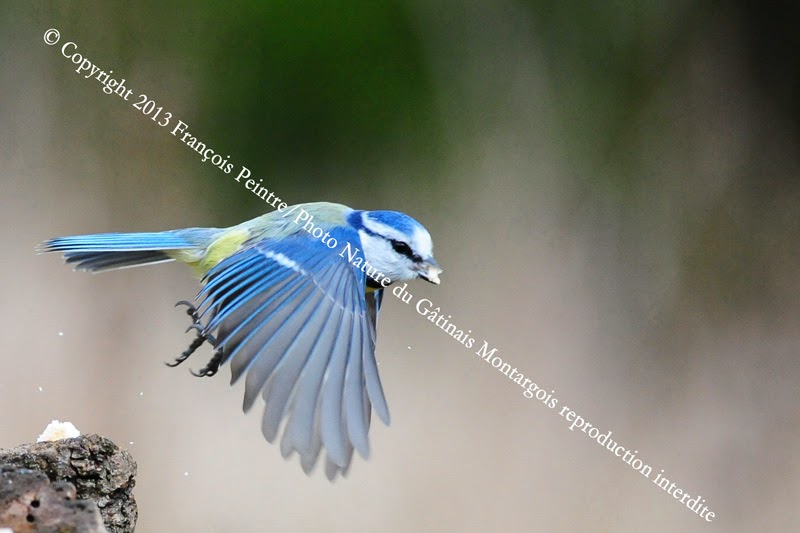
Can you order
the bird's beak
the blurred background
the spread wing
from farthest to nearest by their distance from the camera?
the blurred background, the bird's beak, the spread wing

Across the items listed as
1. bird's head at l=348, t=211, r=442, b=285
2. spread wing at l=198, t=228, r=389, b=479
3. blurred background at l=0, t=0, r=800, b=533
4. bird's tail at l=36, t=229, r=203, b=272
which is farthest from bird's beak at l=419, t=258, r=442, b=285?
blurred background at l=0, t=0, r=800, b=533

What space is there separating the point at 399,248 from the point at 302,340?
17.1 inches

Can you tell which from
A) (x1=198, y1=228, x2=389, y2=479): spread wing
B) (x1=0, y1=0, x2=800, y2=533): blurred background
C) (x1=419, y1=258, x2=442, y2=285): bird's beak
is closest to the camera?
(x1=198, y1=228, x2=389, y2=479): spread wing

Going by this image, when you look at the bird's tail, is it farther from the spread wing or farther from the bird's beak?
the bird's beak

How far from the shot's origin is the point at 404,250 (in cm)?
193

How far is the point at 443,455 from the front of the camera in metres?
2.82

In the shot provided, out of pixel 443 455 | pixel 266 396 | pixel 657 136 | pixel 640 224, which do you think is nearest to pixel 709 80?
pixel 657 136

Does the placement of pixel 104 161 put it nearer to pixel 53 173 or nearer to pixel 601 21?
pixel 53 173

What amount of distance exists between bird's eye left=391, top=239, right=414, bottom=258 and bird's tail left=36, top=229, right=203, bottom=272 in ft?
1.65

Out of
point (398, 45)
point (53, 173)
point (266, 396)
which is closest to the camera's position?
point (266, 396)

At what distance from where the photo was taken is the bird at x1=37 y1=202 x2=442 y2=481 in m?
1.42

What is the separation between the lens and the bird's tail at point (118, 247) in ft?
6.46

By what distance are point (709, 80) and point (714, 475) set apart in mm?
1403

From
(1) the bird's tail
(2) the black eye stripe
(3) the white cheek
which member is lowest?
(1) the bird's tail
